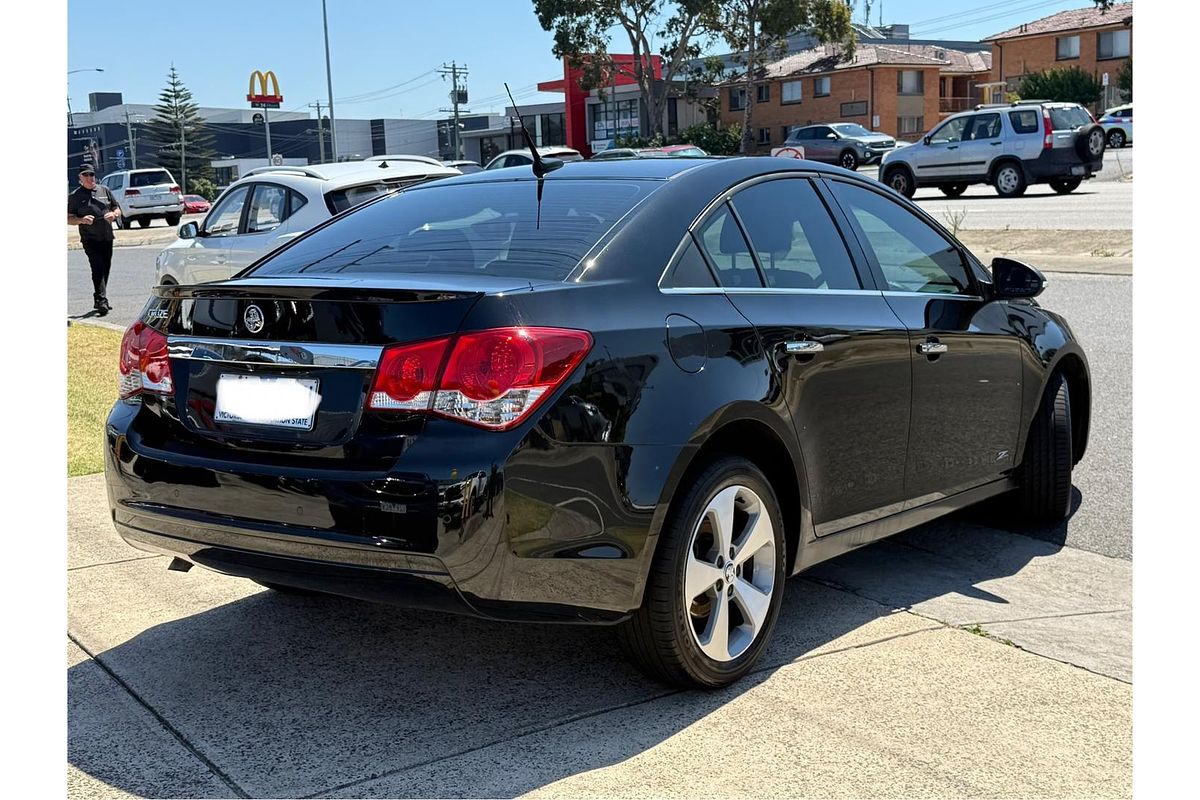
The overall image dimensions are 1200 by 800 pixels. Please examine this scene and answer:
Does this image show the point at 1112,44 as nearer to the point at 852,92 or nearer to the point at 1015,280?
the point at 852,92

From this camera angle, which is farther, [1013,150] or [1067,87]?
[1067,87]

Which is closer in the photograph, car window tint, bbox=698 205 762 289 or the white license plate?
the white license plate

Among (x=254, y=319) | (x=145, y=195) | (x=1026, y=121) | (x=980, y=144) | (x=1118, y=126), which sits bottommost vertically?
(x=254, y=319)

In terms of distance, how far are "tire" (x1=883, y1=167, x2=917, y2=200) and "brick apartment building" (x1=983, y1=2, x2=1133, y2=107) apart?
3921 cm

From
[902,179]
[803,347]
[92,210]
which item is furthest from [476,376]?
[902,179]

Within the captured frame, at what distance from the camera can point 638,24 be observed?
6172 cm

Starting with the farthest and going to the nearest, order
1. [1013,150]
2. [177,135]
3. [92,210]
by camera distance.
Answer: [177,135]
[1013,150]
[92,210]

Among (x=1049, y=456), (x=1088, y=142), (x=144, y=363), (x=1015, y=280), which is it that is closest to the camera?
(x=144, y=363)

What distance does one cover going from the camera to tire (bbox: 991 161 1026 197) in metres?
28.4

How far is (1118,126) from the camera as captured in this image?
4656 cm

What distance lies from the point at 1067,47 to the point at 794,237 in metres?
72.6

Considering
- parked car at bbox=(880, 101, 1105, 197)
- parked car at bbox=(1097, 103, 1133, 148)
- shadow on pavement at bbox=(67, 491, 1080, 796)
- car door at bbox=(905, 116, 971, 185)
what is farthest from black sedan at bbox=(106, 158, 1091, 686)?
parked car at bbox=(1097, 103, 1133, 148)

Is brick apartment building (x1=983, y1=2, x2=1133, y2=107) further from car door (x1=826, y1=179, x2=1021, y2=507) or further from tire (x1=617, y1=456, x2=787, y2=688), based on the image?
tire (x1=617, y1=456, x2=787, y2=688)
